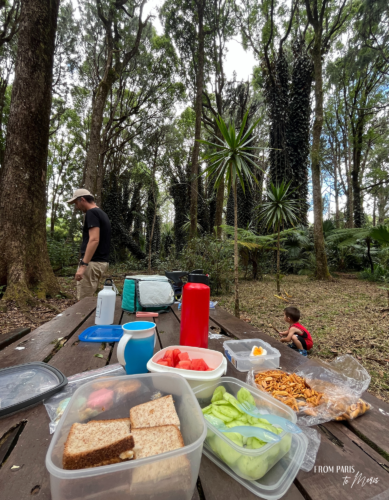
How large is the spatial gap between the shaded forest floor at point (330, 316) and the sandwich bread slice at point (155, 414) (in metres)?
2.16

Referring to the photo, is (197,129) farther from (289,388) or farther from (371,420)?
(371,420)

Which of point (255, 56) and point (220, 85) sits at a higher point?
point (255, 56)

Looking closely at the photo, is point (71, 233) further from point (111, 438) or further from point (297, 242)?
point (111, 438)

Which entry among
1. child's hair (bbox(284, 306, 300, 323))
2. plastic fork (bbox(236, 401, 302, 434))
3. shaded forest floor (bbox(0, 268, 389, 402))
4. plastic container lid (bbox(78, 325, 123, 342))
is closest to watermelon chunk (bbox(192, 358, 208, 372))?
plastic fork (bbox(236, 401, 302, 434))

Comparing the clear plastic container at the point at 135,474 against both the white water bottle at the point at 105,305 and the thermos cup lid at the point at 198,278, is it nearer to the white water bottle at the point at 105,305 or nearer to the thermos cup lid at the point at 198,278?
the thermos cup lid at the point at 198,278

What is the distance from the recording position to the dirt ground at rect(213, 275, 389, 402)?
9.34 ft

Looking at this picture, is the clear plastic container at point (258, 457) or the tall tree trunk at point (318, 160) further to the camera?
the tall tree trunk at point (318, 160)

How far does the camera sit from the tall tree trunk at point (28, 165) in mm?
3877

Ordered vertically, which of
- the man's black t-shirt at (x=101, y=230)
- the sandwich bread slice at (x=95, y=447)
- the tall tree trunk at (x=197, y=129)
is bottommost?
the sandwich bread slice at (x=95, y=447)

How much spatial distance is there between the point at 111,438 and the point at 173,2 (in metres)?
13.3

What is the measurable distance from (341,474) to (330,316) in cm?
431

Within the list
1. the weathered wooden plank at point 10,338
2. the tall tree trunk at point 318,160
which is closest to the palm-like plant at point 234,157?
the weathered wooden plank at point 10,338

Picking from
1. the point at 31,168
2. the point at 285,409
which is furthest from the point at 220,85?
the point at 285,409

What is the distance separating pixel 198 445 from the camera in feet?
1.72
